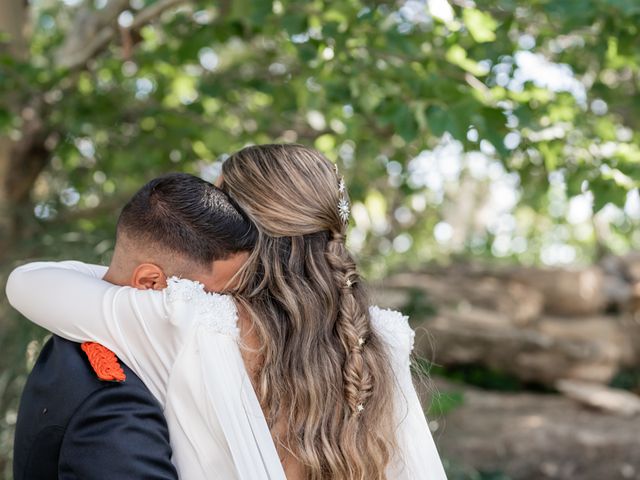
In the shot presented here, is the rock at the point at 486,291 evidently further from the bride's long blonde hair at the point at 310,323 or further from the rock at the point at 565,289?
the bride's long blonde hair at the point at 310,323

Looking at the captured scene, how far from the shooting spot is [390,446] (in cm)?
213

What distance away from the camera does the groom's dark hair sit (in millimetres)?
1994

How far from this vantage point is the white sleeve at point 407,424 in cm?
214

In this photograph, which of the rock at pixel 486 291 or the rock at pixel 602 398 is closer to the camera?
the rock at pixel 602 398

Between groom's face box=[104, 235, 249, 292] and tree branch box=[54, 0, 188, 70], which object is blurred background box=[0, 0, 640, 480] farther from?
groom's face box=[104, 235, 249, 292]

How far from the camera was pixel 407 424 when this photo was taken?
2166 millimetres

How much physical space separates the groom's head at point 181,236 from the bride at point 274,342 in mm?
40

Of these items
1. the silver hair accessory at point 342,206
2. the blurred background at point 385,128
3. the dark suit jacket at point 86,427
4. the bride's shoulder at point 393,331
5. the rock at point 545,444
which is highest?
the silver hair accessory at point 342,206

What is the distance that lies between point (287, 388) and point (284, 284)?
236mm

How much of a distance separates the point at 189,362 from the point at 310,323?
1.03 feet

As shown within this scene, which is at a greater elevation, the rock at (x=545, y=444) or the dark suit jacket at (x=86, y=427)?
the dark suit jacket at (x=86, y=427)

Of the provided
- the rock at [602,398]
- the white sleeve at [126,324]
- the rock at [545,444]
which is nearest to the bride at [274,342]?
the white sleeve at [126,324]

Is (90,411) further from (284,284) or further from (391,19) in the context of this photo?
(391,19)

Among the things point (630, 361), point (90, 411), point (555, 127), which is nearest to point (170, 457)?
point (90, 411)
